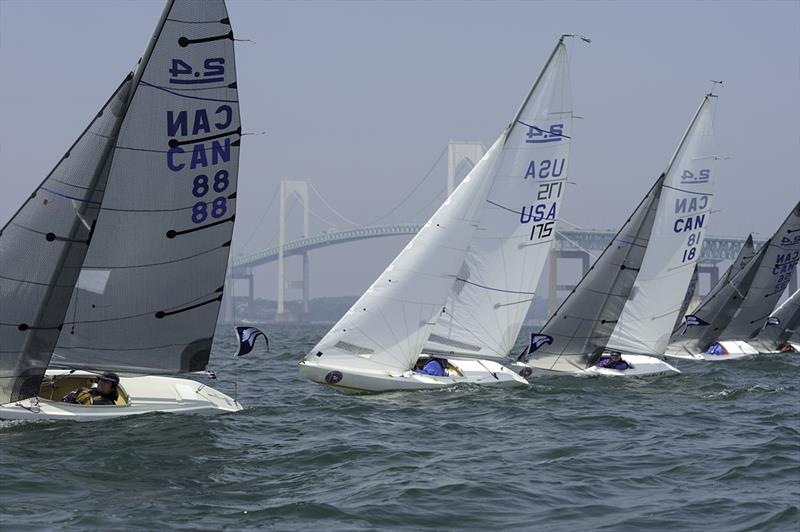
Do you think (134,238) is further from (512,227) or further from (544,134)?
(544,134)

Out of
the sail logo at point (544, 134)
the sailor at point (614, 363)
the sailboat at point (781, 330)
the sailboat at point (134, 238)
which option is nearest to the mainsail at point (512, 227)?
the sail logo at point (544, 134)

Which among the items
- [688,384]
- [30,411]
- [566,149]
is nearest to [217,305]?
[30,411]

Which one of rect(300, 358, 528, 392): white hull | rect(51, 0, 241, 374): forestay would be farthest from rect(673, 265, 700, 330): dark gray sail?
rect(51, 0, 241, 374): forestay

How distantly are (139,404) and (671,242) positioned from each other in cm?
1061

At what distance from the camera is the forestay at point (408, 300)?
12823mm

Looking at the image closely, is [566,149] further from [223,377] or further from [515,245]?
[223,377]

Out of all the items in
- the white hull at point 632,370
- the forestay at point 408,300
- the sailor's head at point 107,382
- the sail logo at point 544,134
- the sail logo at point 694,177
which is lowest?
the white hull at point 632,370

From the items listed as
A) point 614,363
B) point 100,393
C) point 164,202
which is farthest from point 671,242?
point 100,393

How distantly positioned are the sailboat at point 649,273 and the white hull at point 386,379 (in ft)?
8.23

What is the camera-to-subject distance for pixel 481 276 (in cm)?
1434

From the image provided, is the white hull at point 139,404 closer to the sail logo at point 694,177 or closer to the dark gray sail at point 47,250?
the dark gray sail at point 47,250

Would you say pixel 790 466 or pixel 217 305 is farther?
pixel 217 305

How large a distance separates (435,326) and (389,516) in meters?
7.56

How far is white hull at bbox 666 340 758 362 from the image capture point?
73.6 ft
